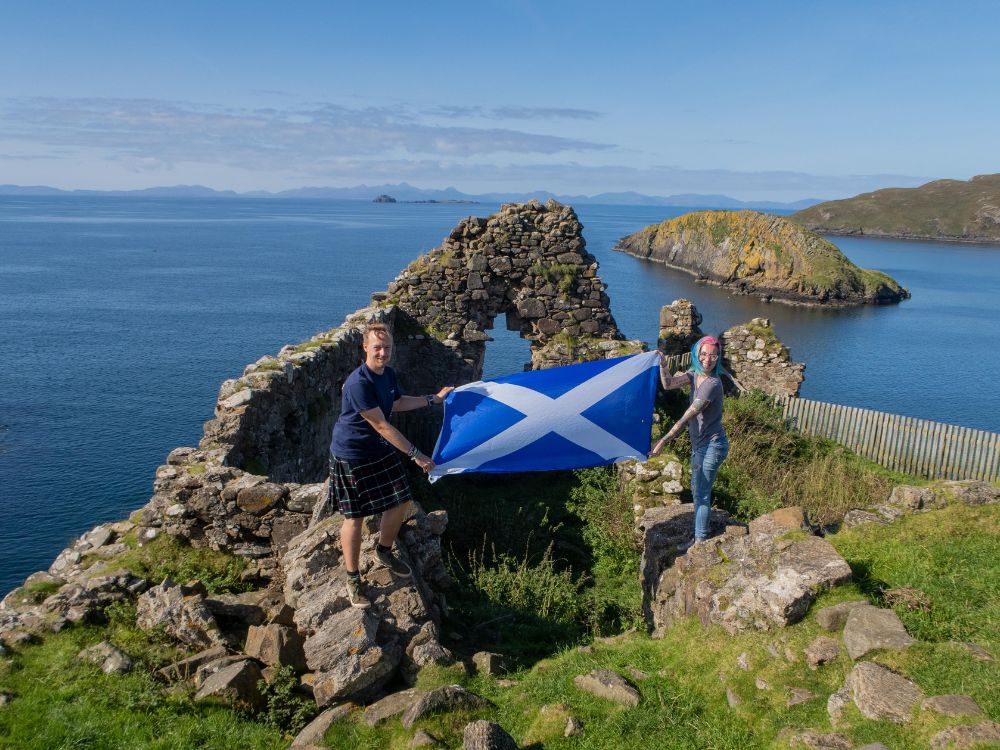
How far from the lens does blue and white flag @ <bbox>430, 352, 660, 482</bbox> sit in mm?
8625

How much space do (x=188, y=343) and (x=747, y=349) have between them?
32.9 m

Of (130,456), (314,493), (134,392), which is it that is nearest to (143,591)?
(314,493)

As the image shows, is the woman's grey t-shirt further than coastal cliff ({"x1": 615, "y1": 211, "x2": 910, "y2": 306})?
No

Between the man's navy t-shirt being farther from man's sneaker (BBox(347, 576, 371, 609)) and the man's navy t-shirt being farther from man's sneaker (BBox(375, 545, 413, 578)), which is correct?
man's sneaker (BBox(347, 576, 371, 609))

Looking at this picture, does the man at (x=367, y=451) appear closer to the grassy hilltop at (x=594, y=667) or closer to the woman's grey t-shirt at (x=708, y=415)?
the grassy hilltop at (x=594, y=667)

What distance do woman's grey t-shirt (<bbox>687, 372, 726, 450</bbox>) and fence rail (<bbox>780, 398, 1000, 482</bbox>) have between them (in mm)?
12147

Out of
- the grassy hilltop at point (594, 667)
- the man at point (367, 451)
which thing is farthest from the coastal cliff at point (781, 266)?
the man at point (367, 451)

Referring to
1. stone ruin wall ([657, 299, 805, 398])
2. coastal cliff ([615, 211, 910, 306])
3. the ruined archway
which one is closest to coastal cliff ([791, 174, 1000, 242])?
coastal cliff ([615, 211, 910, 306])

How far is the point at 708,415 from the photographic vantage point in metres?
7.92

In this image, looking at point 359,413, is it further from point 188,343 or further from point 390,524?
point 188,343

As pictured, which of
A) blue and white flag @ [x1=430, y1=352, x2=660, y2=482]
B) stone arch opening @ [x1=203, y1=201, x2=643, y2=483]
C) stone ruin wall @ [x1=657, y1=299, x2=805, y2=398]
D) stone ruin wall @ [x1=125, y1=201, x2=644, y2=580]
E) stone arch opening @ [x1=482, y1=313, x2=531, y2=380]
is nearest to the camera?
blue and white flag @ [x1=430, y1=352, x2=660, y2=482]

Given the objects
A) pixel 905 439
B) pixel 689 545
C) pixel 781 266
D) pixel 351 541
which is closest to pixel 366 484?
pixel 351 541

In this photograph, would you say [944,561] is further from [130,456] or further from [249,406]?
[130,456]

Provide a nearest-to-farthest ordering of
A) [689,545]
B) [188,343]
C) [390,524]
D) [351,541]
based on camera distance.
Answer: [351,541], [390,524], [689,545], [188,343]
